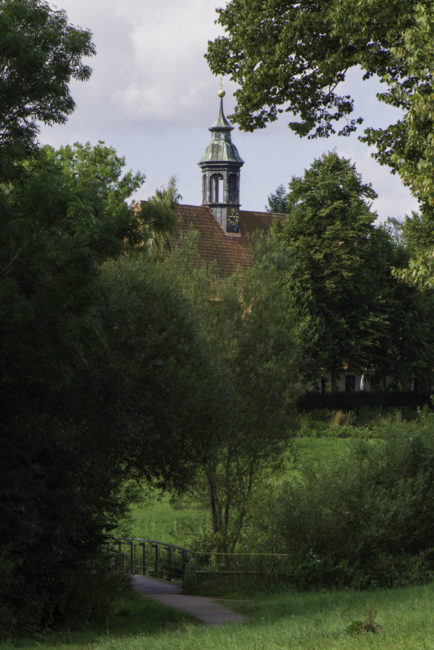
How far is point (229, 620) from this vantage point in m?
17.7

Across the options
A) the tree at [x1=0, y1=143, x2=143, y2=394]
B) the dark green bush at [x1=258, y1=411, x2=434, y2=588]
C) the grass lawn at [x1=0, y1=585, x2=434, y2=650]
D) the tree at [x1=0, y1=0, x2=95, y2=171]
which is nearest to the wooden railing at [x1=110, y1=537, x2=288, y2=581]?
the dark green bush at [x1=258, y1=411, x2=434, y2=588]

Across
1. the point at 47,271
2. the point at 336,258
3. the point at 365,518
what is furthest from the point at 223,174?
the point at 47,271

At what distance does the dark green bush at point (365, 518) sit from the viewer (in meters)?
23.3

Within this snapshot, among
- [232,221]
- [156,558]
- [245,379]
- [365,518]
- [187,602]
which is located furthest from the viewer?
[232,221]

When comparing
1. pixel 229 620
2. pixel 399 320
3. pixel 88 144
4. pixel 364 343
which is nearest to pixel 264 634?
pixel 229 620

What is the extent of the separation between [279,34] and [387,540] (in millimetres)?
12978

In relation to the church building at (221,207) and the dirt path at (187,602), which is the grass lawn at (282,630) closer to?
the dirt path at (187,602)

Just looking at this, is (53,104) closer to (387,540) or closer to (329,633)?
(329,633)

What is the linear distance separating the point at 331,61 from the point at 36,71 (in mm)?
6769

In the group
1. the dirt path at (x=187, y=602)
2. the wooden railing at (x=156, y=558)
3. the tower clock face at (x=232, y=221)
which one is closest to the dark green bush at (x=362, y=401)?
the tower clock face at (x=232, y=221)

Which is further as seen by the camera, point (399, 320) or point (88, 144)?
point (399, 320)

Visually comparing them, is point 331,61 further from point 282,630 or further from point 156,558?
point 156,558

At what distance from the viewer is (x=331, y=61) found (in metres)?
19.2

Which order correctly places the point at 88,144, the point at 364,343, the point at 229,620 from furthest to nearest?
the point at 364,343 < the point at 88,144 < the point at 229,620
